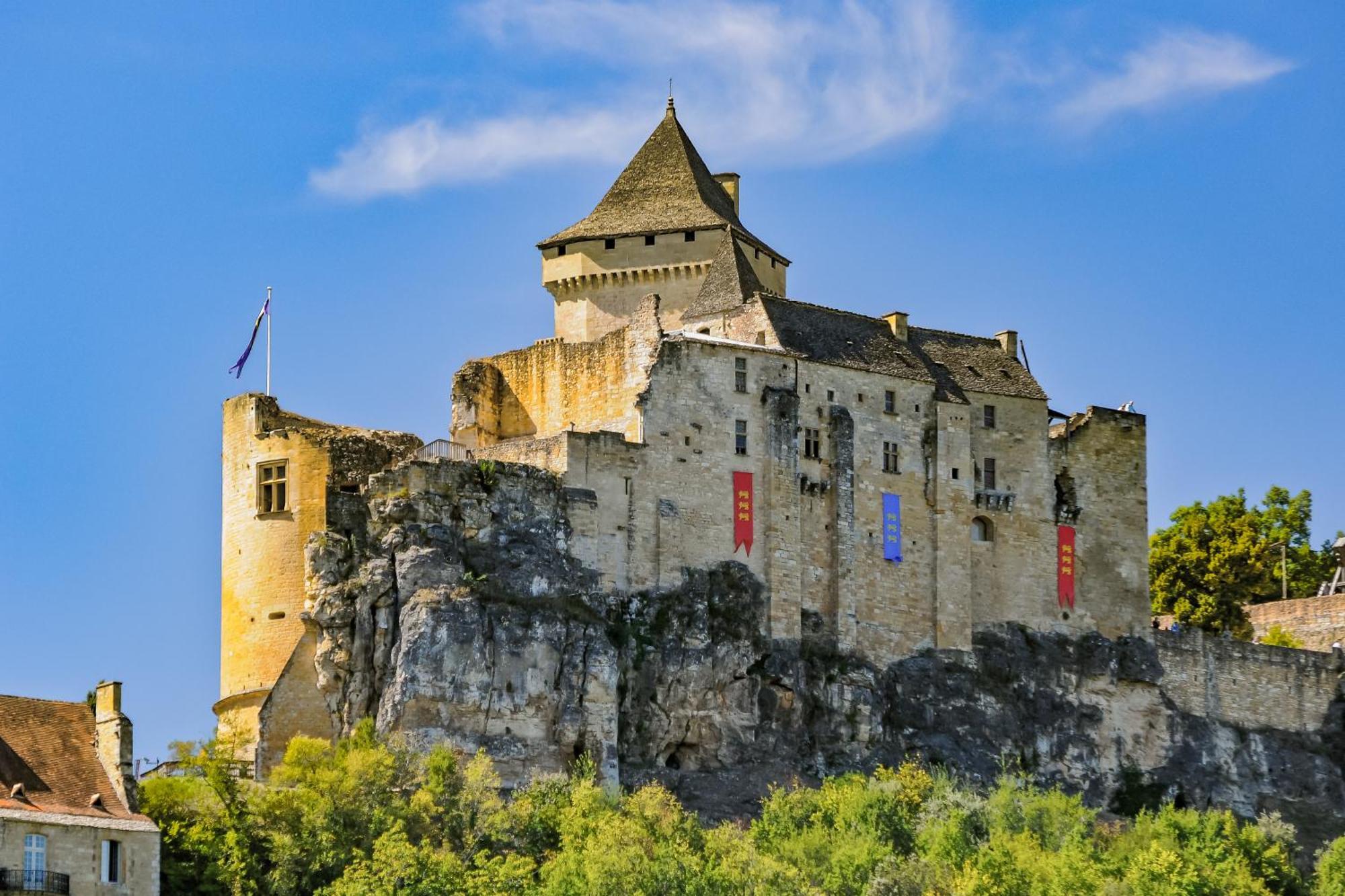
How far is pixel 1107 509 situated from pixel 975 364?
221 inches

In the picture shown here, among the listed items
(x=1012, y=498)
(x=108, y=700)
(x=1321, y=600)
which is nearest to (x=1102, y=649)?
(x=1012, y=498)

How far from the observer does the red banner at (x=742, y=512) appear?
82.7 m

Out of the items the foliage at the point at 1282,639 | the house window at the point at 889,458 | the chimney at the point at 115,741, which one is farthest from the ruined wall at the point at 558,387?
the foliage at the point at 1282,639

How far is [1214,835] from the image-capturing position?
80625 mm

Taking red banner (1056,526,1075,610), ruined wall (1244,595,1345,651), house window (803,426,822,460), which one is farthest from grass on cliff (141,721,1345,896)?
ruined wall (1244,595,1345,651)

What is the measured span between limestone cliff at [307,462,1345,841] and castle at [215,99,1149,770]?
33 centimetres

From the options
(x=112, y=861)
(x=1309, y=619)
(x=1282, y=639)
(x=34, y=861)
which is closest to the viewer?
(x=34, y=861)

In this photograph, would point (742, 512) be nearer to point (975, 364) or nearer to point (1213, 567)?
point (975, 364)

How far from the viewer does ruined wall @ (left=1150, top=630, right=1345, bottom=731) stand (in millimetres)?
90312

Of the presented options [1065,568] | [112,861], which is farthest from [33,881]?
[1065,568]

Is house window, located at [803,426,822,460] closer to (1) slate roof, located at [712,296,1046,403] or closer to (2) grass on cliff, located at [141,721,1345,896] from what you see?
(1) slate roof, located at [712,296,1046,403]

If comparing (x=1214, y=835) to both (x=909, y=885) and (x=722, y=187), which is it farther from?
(x=722, y=187)

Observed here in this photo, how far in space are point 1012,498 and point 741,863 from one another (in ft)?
64.7

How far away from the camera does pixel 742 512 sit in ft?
272
